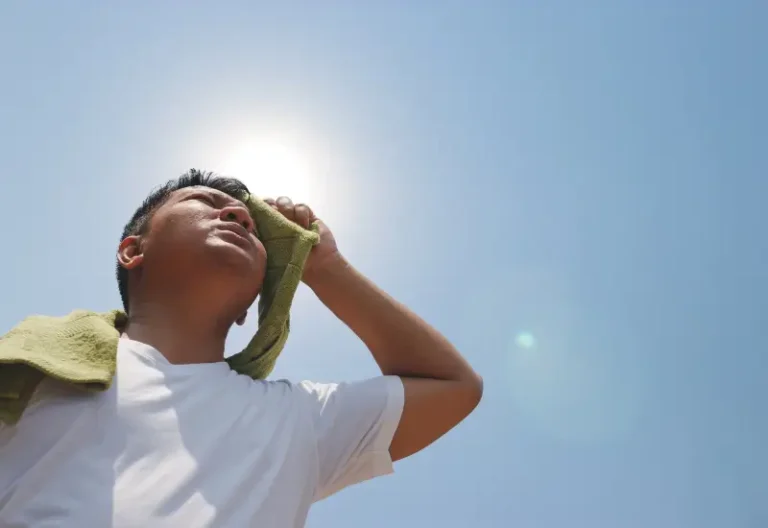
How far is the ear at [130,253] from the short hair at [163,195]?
0.16 feet

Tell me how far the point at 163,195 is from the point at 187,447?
3.97 ft

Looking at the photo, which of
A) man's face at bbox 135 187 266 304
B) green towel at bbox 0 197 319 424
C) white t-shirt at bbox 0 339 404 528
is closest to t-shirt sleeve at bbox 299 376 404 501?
white t-shirt at bbox 0 339 404 528

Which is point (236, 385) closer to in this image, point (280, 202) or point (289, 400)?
point (289, 400)

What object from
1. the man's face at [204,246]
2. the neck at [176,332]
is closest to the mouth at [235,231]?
the man's face at [204,246]

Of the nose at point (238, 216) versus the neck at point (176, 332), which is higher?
the nose at point (238, 216)

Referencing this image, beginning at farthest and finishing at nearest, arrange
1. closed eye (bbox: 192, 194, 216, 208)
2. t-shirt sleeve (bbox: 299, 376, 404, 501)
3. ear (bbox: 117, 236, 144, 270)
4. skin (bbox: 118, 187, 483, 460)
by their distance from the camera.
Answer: closed eye (bbox: 192, 194, 216, 208) < ear (bbox: 117, 236, 144, 270) < skin (bbox: 118, 187, 483, 460) < t-shirt sleeve (bbox: 299, 376, 404, 501)

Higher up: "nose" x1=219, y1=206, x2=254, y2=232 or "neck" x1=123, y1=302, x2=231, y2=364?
"nose" x1=219, y1=206, x2=254, y2=232

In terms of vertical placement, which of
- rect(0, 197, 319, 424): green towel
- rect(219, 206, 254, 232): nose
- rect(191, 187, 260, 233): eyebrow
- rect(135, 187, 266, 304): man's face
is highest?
rect(191, 187, 260, 233): eyebrow

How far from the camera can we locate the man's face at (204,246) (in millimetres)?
2322

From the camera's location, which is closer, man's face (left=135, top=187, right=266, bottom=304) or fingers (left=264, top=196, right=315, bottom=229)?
man's face (left=135, top=187, right=266, bottom=304)

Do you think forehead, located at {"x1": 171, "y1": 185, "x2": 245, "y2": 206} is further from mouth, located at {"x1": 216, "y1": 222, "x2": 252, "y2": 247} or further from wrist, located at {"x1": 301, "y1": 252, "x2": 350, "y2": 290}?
wrist, located at {"x1": 301, "y1": 252, "x2": 350, "y2": 290}

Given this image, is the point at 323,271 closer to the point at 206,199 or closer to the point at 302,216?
the point at 302,216

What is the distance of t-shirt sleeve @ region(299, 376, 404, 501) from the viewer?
2.20 metres

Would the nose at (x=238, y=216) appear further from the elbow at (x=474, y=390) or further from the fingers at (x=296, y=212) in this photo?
the elbow at (x=474, y=390)
